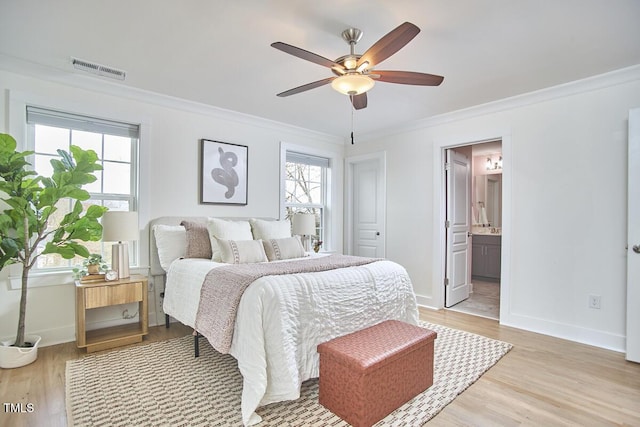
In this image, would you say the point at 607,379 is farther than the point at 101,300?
No

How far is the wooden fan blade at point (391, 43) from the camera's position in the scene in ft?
5.46

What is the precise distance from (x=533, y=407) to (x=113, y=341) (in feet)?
10.5

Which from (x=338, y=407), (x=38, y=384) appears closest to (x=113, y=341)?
(x=38, y=384)

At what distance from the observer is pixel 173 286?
2.95 metres

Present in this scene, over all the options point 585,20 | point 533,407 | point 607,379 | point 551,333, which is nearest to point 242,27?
point 585,20

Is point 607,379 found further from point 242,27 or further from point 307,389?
point 242,27

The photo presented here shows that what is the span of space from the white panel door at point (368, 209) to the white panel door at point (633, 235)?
262cm

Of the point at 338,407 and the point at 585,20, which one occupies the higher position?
the point at 585,20

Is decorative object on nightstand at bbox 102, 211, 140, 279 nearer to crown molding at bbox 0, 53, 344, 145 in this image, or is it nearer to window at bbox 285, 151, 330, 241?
crown molding at bbox 0, 53, 344, 145

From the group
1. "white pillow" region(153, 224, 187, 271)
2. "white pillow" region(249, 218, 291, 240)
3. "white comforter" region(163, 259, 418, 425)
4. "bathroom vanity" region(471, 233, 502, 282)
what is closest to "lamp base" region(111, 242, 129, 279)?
"white pillow" region(153, 224, 187, 271)

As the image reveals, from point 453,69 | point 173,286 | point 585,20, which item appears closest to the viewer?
point 585,20

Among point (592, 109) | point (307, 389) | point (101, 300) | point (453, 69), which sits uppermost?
point (453, 69)

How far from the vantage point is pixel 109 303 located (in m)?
2.79

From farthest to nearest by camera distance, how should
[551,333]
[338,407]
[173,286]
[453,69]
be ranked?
[551,333]
[173,286]
[453,69]
[338,407]
